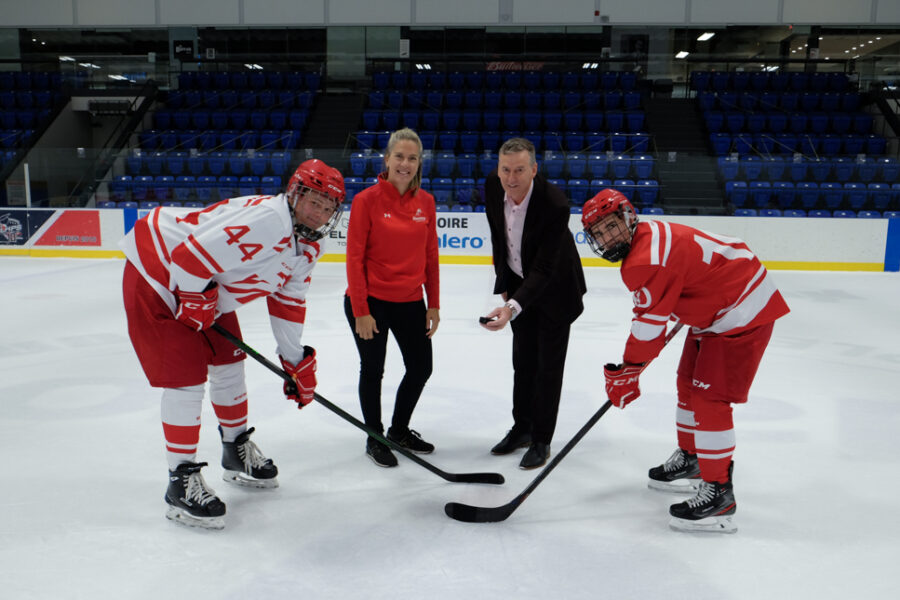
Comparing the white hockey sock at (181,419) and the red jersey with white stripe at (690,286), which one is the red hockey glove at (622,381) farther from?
the white hockey sock at (181,419)

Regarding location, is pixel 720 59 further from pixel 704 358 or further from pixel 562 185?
pixel 704 358

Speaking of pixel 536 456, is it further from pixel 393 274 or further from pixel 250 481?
pixel 250 481

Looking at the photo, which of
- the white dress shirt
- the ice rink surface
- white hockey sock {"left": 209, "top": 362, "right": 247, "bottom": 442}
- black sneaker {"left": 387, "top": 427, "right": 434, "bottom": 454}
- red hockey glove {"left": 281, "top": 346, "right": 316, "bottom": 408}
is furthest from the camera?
black sneaker {"left": 387, "top": 427, "right": 434, "bottom": 454}

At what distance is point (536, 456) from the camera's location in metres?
2.87

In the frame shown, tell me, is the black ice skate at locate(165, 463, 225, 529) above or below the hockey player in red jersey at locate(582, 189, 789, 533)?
below

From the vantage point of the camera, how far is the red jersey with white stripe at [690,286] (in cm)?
214

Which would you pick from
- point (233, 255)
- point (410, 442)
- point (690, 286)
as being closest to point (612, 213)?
point (690, 286)

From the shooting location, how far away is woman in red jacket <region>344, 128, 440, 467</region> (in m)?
2.70

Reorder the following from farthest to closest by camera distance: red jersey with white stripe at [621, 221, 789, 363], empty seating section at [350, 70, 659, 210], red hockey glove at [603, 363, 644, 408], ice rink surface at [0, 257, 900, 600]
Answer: empty seating section at [350, 70, 659, 210], red hockey glove at [603, 363, 644, 408], red jersey with white stripe at [621, 221, 789, 363], ice rink surface at [0, 257, 900, 600]

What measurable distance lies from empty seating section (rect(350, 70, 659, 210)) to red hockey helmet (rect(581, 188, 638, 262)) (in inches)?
267

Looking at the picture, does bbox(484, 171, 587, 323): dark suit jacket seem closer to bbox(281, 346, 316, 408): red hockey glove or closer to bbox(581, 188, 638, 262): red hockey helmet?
bbox(581, 188, 638, 262): red hockey helmet

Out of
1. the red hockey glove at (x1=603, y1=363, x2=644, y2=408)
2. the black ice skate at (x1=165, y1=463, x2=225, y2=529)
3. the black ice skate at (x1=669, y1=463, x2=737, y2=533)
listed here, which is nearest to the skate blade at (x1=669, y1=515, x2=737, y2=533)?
the black ice skate at (x1=669, y1=463, x2=737, y2=533)

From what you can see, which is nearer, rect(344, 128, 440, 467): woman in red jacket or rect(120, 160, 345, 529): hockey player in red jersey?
rect(120, 160, 345, 529): hockey player in red jersey

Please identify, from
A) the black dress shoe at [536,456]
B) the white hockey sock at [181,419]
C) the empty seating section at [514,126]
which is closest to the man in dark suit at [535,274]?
the black dress shoe at [536,456]
